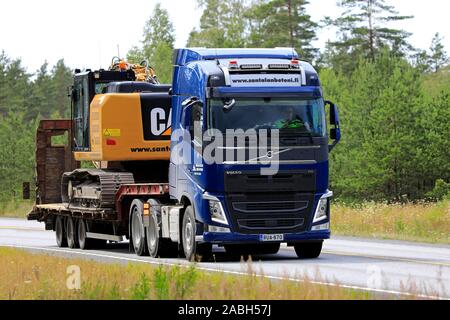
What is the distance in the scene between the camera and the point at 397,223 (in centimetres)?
3456

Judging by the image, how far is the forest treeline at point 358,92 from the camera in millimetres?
66312

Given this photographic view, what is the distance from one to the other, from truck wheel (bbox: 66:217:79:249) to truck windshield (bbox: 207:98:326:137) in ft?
29.4

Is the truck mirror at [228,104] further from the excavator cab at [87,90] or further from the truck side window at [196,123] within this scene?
the excavator cab at [87,90]

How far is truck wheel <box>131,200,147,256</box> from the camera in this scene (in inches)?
990

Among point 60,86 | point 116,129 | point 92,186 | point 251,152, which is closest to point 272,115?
point 251,152

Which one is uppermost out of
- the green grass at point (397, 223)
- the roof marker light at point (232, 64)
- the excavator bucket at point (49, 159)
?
the roof marker light at point (232, 64)

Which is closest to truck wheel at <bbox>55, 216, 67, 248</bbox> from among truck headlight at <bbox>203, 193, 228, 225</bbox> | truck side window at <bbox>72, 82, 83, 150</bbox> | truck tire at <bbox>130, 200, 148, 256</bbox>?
truck side window at <bbox>72, 82, 83, 150</bbox>

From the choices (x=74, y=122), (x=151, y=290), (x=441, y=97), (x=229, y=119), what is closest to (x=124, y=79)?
(x=74, y=122)

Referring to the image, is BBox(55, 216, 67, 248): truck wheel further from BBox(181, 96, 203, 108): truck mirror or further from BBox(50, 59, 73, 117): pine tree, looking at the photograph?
BBox(50, 59, 73, 117): pine tree

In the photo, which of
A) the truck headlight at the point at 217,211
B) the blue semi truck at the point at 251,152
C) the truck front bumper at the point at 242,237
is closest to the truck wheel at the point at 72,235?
the blue semi truck at the point at 251,152

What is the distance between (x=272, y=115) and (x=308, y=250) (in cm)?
311

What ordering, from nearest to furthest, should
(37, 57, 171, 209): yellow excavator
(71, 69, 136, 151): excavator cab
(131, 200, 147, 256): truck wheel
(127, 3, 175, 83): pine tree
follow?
(131, 200, 147, 256): truck wheel → (37, 57, 171, 209): yellow excavator → (71, 69, 136, 151): excavator cab → (127, 3, 175, 83): pine tree

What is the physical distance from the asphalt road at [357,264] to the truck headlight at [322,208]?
0.81m
